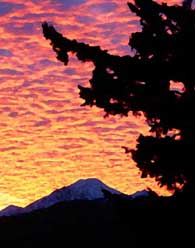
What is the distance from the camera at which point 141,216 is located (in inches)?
505

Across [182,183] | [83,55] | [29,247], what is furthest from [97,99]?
[29,247]

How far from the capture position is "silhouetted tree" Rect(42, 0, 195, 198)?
1336 cm

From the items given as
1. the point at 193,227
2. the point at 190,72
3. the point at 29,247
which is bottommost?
the point at 29,247

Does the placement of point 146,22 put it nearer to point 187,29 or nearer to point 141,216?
point 187,29

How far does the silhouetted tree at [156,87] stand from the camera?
13.4 meters

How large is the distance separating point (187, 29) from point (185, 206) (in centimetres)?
472

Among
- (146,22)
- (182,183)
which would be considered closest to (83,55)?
(146,22)

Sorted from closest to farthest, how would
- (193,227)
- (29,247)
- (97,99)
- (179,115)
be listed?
(193,227) < (179,115) < (97,99) < (29,247)

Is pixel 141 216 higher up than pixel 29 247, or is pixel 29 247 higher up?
pixel 141 216

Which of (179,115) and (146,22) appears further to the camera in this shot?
(146,22)

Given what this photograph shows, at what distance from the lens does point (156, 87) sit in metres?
13.9

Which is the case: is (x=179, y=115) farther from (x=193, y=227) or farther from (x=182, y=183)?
(x=193, y=227)

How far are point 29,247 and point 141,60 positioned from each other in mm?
68998

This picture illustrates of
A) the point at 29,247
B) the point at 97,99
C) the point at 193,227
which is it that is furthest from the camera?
the point at 29,247
